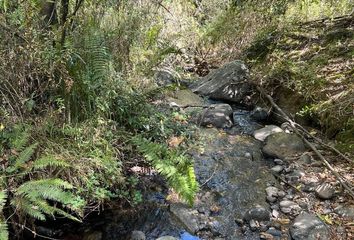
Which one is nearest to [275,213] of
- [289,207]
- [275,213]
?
[275,213]

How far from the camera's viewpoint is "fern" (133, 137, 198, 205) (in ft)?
9.53

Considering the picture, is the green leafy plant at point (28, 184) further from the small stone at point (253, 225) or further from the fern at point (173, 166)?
the small stone at point (253, 225)

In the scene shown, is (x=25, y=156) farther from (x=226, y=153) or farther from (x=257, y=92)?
(x=257, y=92)

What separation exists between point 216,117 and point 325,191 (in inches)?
79.3

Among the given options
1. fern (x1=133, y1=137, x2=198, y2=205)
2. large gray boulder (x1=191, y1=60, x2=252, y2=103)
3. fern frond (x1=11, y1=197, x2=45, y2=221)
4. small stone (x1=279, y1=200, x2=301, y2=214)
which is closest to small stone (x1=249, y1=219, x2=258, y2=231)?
small stone (x1=279, y1=200, x2=301, y2=214)

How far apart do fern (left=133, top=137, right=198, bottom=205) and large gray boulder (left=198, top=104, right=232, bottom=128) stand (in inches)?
77.9

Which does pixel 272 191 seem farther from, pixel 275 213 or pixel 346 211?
pixel 346 211

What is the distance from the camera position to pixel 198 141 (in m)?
3.96

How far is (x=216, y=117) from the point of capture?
5281 mm

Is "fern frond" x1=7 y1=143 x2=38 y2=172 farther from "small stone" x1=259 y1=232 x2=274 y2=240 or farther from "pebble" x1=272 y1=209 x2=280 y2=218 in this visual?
"pebble" x1=272 y1=209 x2=280 y2=218

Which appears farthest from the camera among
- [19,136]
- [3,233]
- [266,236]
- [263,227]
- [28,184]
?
[263,227]

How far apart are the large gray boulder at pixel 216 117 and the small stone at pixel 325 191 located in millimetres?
1818

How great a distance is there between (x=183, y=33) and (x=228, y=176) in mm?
4303

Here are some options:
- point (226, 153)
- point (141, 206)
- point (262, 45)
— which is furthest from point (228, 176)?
point (262, 45)
